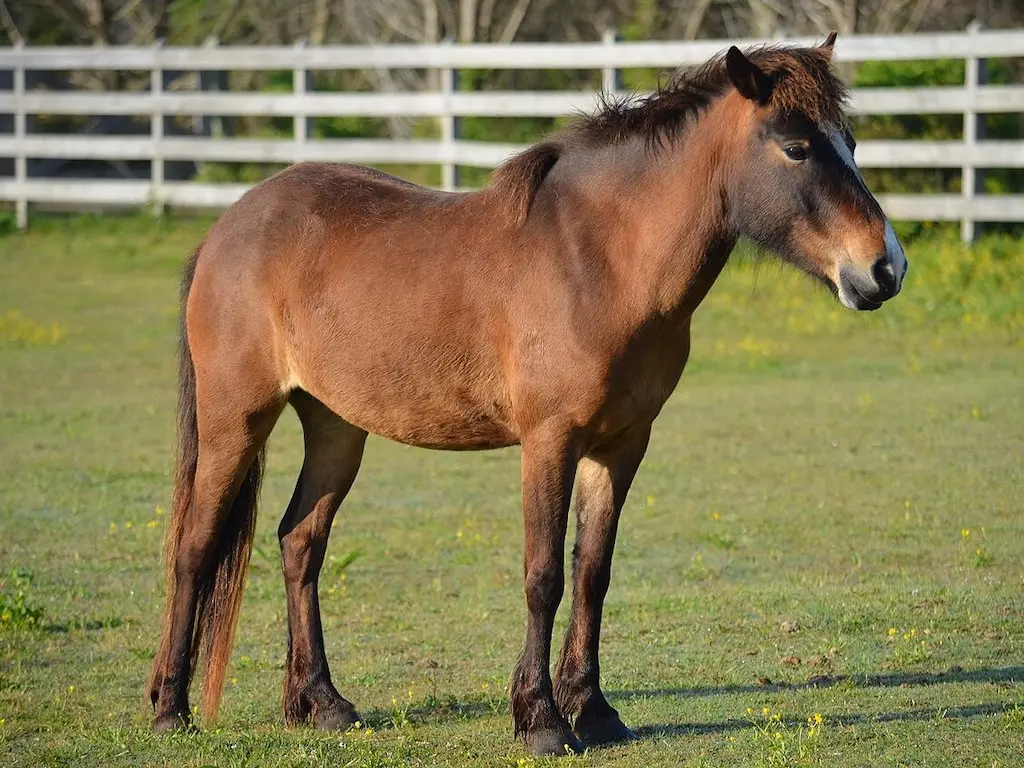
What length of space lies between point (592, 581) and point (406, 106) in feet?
45.4

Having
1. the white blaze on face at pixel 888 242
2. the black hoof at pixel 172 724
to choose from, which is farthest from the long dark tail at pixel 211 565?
the white blaze on face at pixel 888 242

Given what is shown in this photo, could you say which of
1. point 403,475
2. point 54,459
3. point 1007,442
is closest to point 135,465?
point 54,459

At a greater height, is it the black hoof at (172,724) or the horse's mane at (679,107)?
the horse's mane at (679,107)

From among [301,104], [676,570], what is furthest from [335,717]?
[301,104]

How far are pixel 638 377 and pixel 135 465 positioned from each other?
21.5 ft

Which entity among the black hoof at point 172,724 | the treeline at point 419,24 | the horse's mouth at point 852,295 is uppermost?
the treeline at point 419,24

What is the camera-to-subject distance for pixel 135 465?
35.6 feet

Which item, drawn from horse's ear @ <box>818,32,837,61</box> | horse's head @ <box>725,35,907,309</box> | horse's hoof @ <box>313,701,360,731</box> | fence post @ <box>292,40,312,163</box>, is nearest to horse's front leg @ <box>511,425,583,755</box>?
horse's hoof @ <box>313,701,360,731</box>

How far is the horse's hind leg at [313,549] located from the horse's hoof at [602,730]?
92 cm

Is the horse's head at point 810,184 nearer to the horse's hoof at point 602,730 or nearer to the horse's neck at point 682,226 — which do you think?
the horse's neck at point 682,226

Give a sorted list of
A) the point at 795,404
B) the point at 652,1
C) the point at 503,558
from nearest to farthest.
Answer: the point at 503,558, the point at 795,404, the point at 652,1

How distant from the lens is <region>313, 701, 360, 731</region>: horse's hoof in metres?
5.68

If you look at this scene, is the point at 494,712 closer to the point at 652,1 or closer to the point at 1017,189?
the point at 1017,189

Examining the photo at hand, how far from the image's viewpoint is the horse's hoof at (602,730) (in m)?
5.35
